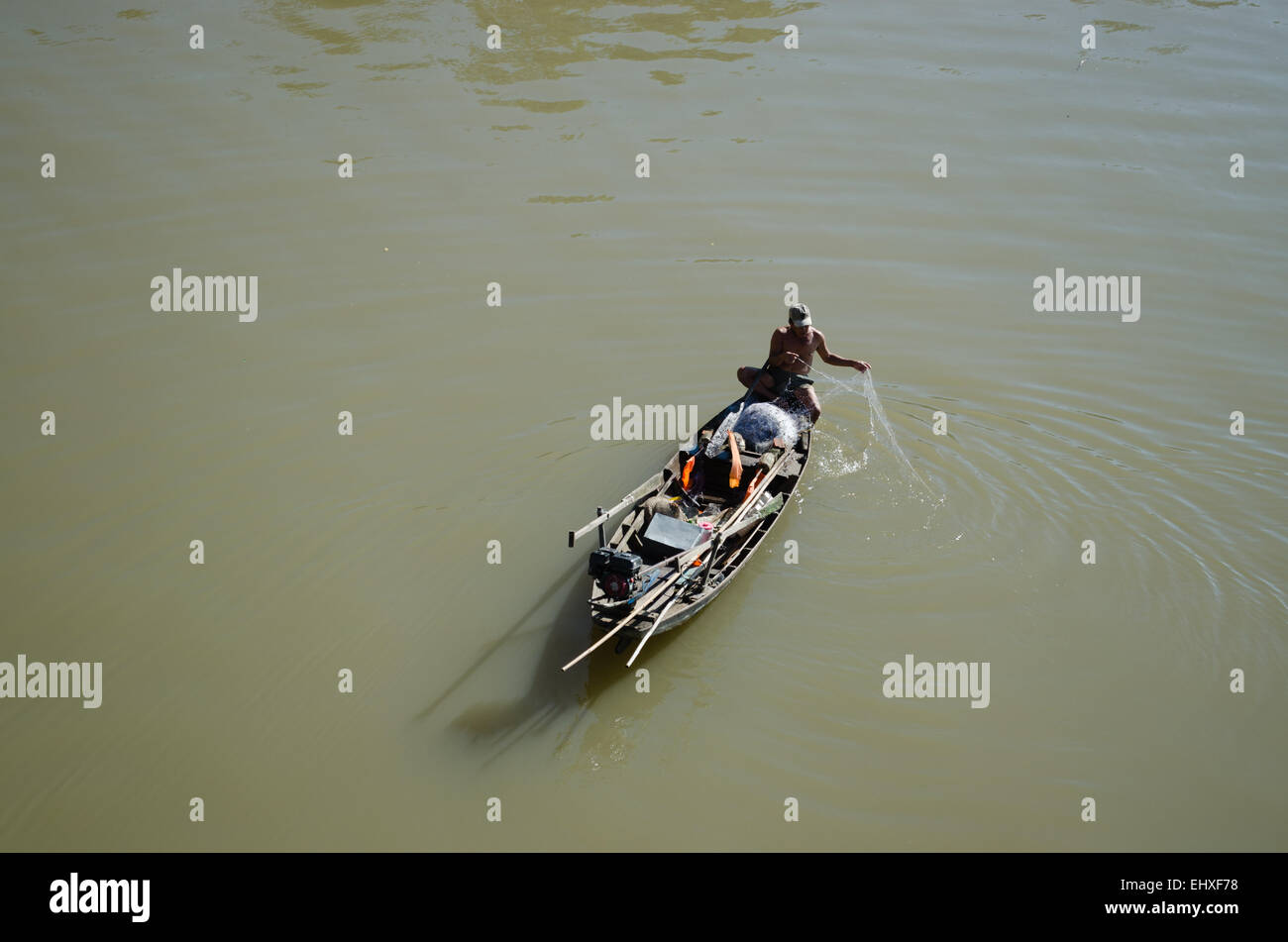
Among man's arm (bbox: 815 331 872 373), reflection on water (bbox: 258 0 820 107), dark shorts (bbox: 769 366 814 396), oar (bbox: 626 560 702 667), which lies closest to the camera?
oar (bbox: 626 560 702 667)

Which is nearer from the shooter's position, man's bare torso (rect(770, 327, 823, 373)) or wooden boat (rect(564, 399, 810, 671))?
wooden boat (rect(564, 399, 810, 671))

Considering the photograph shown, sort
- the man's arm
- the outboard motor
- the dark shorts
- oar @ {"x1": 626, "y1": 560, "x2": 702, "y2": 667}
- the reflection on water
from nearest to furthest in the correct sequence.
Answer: oar @ {"x1": 626, "y1": 560, "x2": 702, "y2": 667}, the outboard motor, the man's arm, the dark shorts, the reflection on water

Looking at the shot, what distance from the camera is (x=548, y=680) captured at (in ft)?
26.1

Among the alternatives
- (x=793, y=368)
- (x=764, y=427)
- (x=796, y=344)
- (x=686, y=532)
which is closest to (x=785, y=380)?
(x=793, y=368)

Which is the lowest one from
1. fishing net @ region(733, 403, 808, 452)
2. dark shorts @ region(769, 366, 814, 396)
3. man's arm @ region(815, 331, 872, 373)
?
fishing net @ region(733, 403, 808, 452)

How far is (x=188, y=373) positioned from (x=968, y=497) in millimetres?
8132

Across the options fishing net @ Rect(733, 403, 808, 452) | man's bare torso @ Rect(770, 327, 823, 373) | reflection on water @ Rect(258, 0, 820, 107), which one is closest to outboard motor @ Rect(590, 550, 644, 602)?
fishing net @ Rect(733, 403, 808, 452)

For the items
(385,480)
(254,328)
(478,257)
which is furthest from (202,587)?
(478,257)

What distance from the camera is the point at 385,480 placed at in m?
9.81

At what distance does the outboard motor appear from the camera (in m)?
7.51

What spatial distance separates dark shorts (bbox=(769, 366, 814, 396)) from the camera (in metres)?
10.3

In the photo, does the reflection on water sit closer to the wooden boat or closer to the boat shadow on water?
the wooden boat

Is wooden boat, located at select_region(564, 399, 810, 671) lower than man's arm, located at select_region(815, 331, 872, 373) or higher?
lower

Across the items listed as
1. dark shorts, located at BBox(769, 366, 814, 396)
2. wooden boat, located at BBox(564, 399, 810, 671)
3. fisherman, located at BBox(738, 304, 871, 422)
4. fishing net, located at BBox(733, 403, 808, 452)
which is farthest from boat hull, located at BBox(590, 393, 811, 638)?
dark shorts, located at BBox(769, 366, 814, 396)
